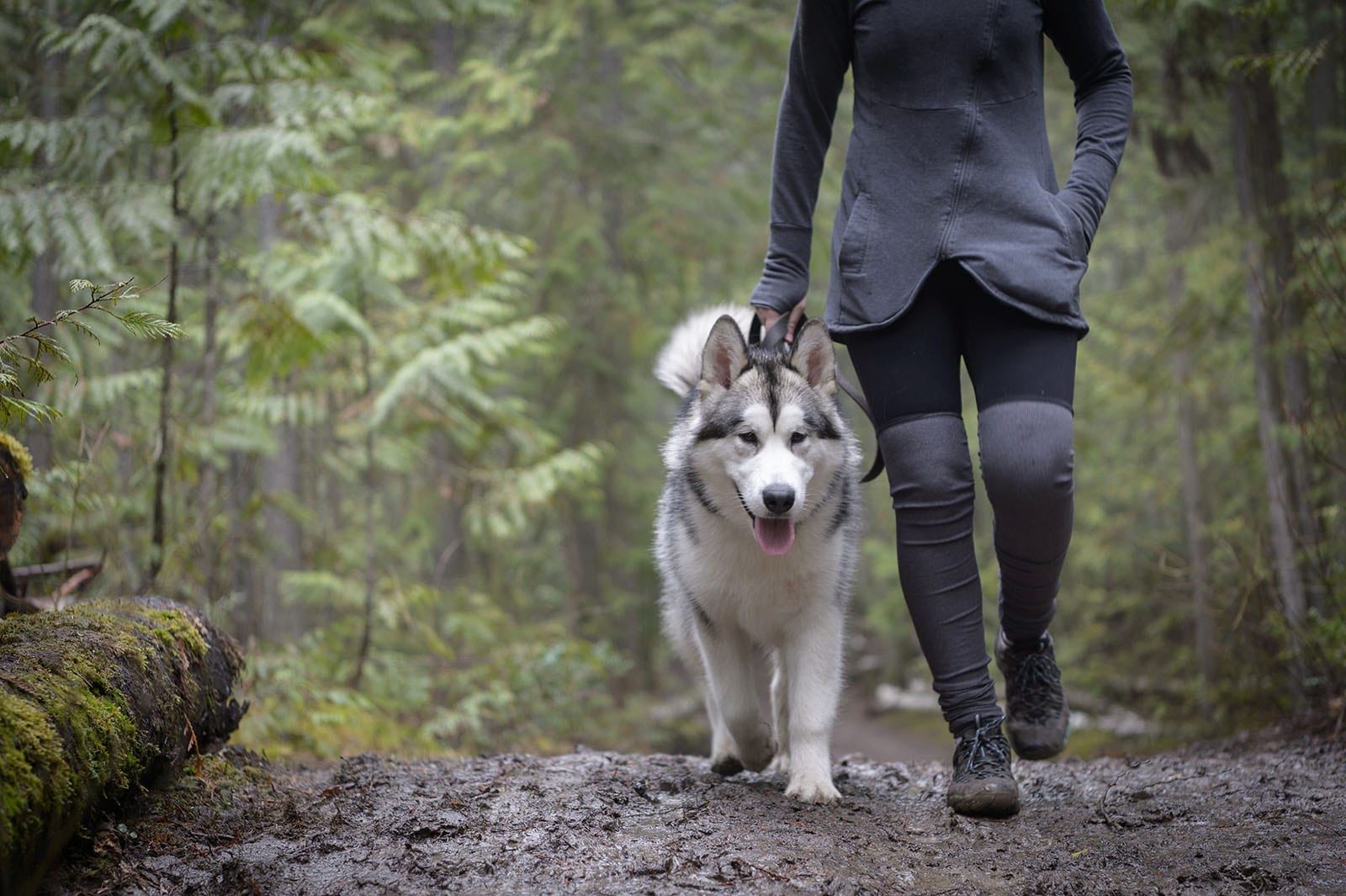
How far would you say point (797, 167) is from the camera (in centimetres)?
371

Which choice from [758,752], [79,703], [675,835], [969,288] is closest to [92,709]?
[79,703]

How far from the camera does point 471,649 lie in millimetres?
9750

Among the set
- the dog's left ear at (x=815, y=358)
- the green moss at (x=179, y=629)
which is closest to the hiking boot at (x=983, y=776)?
the dog's left ear at (x=815, y=358)

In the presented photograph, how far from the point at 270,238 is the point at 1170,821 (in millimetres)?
8956

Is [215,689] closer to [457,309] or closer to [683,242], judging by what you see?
[457,309]

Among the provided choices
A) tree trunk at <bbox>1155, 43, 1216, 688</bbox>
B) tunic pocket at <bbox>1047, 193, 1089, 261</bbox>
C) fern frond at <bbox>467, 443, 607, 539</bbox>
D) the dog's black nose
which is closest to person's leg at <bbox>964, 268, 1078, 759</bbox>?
tunic pocket at <bbox>1047, 193, 1089, 261</bbox>

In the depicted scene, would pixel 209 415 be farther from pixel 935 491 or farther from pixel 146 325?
pixel 935 491

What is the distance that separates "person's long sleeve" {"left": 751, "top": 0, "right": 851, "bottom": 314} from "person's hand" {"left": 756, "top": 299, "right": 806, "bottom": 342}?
3 centimetres

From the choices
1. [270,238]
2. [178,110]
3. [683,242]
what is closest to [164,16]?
[178,110]

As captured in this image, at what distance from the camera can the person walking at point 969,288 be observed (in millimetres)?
3053

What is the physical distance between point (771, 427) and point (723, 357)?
40 centimetres

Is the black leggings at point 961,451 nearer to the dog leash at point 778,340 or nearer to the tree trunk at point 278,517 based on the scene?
the dog leash at point 778,340

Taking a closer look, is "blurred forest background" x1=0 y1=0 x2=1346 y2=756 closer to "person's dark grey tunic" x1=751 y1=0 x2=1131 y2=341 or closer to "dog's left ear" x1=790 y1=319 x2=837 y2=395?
"person's dark grey tunic" x1=751 y1=0 x2=1131 y2=341

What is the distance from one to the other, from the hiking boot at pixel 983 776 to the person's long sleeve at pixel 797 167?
5.46 feet
